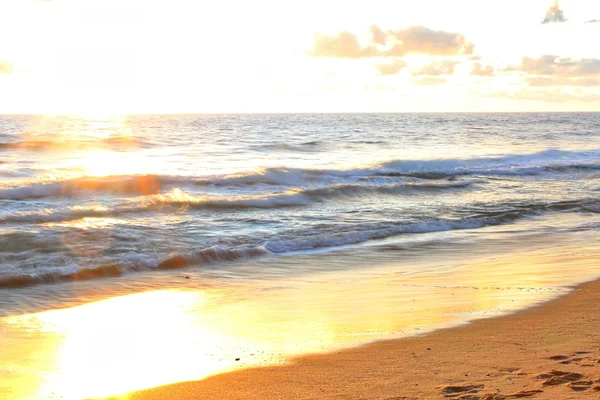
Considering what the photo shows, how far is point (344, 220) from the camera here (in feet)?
53.1

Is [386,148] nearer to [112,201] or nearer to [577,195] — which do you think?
[577,195]

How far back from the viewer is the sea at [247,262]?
6.55 meters

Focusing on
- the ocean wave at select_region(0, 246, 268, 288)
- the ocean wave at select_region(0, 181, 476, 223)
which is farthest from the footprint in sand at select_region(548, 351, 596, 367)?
the ocean wave at select_region(0, 181, 476, 223)

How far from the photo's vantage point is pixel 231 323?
7.47 metres

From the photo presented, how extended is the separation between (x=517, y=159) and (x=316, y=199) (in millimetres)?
19714

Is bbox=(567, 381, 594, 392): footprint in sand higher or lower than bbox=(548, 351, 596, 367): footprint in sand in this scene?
higher

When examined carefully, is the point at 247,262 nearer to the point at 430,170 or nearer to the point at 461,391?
the point at 461,391

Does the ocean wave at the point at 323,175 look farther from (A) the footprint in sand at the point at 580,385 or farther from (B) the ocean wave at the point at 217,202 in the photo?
(A) the footprint in sand at the point at 580,385

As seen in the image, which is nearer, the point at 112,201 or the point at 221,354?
the point at 221,354

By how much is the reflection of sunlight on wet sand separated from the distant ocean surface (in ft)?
4.02

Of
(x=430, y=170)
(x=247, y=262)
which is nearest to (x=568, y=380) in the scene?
(x=247, y=262)

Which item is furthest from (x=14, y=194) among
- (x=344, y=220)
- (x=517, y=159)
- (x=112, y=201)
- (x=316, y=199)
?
(x=517, y=159)

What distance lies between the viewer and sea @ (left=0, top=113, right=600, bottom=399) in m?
6.55

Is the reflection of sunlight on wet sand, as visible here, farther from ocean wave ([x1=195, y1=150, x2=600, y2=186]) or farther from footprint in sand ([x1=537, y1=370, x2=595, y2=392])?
ocean wave ([x1=195, y1=150, x2=600, y2=186])
